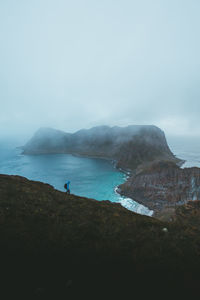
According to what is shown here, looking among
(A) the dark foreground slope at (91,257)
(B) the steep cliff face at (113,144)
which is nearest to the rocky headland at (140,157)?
(B) the steep cliff face at (113,144)

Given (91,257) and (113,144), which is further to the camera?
(113,144)

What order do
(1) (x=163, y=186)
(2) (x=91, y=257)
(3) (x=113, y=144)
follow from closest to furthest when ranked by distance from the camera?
(2) (x=91, y=257)
(1) (x=163, y=186)
(3) (x=113, y=144)

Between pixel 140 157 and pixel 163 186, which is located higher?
pixel 140 157

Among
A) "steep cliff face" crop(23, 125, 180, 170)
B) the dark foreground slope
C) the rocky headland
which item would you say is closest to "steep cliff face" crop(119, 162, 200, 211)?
the rocky headland

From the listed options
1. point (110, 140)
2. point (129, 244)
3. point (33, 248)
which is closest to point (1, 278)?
point (33, 248)

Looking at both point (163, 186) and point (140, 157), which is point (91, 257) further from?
point (140, 157)

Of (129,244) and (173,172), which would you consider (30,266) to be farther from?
(173,172)

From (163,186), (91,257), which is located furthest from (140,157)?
(91,257)
